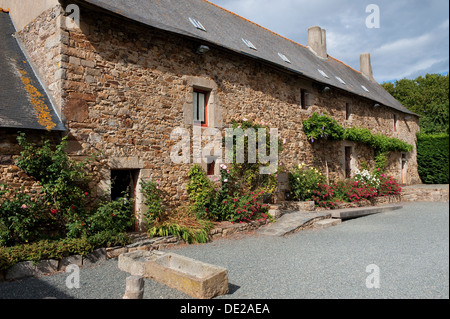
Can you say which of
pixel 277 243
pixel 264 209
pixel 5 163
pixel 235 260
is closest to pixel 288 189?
pixel 264 209

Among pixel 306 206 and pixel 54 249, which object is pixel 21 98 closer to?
pixel 54 249

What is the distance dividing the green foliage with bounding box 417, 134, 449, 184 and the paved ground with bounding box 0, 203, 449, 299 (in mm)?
12784

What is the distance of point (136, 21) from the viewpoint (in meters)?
6.24

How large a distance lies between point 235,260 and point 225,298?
1.60 metres

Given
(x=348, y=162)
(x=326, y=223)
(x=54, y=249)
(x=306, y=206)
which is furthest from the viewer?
(x=348, y=162)

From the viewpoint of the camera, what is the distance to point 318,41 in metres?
15.4

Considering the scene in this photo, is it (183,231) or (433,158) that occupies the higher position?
(433,158)

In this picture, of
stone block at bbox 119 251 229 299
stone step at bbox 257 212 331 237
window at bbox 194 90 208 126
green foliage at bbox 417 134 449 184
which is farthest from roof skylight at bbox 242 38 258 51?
green foliage at bbox 417 134 449 184

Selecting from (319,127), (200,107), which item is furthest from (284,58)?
(200,107)

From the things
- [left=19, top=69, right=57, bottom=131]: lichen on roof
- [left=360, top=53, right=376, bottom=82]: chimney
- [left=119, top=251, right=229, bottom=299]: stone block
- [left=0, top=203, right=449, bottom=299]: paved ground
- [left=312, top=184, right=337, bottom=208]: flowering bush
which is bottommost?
[left=0, top=203, right=449, bottom=299]: paved ground

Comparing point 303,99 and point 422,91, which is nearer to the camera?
point 303,99

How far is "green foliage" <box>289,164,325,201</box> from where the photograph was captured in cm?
987

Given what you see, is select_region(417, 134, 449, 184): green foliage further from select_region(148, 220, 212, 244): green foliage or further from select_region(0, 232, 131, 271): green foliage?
select_region(0, 232, 131, 271): green foliage

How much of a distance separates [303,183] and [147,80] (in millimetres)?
5806
